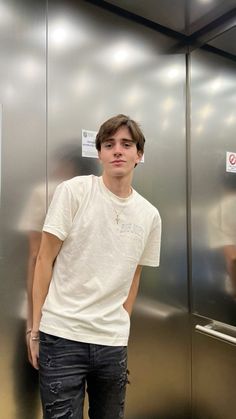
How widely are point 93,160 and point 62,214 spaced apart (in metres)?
0.43

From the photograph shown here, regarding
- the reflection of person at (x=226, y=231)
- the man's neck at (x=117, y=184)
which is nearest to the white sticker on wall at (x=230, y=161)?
the reflection of person at (x=226, y=231)

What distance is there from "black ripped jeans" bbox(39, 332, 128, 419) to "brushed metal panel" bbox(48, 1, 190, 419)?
381 mm

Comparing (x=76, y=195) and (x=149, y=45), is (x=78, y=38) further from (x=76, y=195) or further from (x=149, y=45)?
(x=76, y=195)

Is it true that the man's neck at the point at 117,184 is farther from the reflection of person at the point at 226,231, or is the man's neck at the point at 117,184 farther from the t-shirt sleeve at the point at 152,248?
the reflection of person at the point at 226,231

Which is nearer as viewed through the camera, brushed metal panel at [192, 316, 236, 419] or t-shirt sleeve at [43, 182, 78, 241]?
t-shirt sleeve at [43, 182, 78, 241]

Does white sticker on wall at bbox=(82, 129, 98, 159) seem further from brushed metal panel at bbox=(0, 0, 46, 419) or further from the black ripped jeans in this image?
the black ripped jeans

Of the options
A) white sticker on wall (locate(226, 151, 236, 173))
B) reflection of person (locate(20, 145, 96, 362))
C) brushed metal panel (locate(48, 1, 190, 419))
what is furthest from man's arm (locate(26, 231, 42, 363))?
white sticker on wall (locate(226, 151, 236, 173))

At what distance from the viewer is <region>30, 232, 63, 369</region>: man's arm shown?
1.20m

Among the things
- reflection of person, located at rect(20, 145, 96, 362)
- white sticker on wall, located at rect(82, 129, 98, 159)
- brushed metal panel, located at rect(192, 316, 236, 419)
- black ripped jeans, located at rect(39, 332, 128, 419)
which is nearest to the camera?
black ripped jeans, located at rect(39, 332, 128, 419)

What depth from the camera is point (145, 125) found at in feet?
5.55

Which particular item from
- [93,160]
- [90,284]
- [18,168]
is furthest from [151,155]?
[90,284]

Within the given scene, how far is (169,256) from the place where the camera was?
5.76ft

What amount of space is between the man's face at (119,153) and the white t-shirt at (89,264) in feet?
0.28

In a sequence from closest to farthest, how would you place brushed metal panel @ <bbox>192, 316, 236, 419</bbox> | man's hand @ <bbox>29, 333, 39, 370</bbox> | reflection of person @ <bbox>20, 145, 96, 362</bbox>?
man's hand @ <bbox>29, 333, 39, 370</bbox> < reflection of person @ <bbox>20, 145, 96, 362</bbox> < brushed metal panel @ <bbox>192, 316, 236, 419</bbox>
